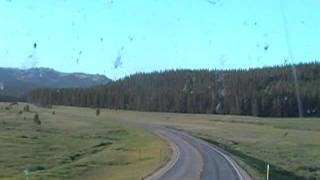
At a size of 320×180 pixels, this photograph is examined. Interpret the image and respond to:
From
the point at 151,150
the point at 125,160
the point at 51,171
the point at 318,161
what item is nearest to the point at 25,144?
the point at 151,150

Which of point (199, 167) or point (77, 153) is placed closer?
point (199, 167)

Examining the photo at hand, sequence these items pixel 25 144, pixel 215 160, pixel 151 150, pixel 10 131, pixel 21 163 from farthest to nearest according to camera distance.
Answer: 1. pixel 10 131
2. pixel 25 144
3. pixel 151 150
4. pixel 21 163
5. pixel 215 160

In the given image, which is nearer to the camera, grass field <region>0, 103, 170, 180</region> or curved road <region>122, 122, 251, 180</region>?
curved road <region>122, 122, 251, 180</region>

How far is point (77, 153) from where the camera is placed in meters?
95.1

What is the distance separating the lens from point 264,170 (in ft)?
216

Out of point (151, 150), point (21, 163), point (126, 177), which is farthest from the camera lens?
point (151, 150)

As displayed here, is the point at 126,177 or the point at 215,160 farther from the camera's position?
the point at 215,160

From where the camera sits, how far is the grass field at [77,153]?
224ft

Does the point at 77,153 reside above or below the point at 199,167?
above

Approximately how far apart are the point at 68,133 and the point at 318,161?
64.0 m

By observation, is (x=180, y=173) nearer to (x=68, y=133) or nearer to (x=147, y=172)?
(x=147, y=172)

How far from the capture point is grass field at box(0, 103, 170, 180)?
224 ft

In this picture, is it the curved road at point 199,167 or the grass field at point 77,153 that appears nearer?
the curved road at point 199,167

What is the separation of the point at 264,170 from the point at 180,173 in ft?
30.4
